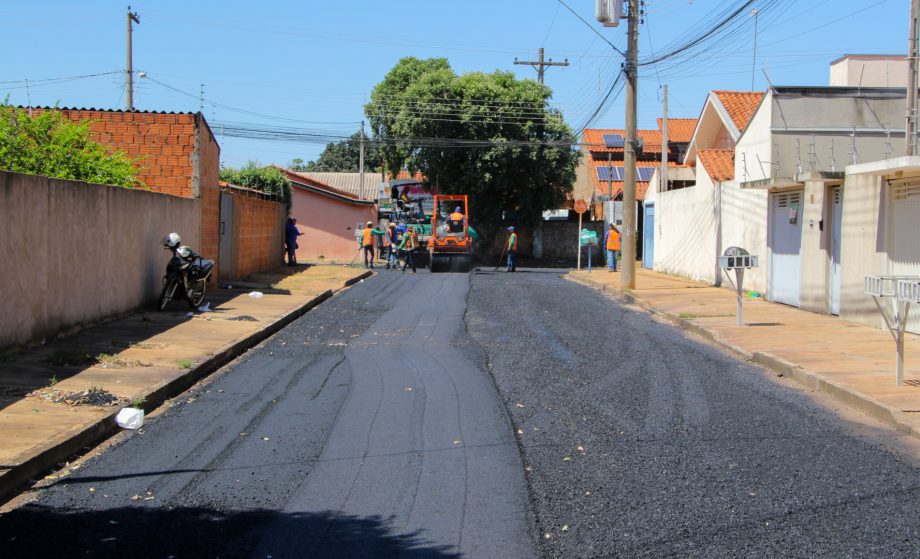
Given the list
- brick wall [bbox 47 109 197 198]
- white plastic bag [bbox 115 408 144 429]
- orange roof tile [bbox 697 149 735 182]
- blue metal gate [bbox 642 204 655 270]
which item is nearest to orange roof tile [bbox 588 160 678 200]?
blue metal gate [bbox 642 204 655 270]

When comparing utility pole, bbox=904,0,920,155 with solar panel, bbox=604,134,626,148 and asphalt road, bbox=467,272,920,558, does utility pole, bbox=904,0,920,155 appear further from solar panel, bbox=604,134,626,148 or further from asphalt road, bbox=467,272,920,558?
solar panel, bbox=604,134,626,148

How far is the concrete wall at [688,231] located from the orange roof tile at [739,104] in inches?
116

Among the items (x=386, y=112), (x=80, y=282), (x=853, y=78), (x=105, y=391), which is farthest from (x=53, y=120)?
(x=386, y=112)

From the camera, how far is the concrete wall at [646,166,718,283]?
1051 inches

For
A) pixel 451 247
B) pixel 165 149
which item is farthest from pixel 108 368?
pixel 451 247

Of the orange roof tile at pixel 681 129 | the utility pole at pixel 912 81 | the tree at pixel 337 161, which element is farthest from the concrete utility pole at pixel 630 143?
the tree at pixel 337 161

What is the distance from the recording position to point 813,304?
18047mm

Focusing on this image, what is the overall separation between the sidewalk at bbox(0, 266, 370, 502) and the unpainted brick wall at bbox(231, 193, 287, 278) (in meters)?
6.24

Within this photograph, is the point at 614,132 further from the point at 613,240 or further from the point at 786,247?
the point at 786,247

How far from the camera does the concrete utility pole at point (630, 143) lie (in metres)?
24.0

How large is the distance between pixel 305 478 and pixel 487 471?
132 centimetres

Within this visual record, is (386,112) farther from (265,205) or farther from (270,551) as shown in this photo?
(270,551)

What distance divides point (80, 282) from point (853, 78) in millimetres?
22110

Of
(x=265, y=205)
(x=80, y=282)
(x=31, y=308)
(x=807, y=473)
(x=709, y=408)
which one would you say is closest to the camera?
(x=807, y=473)
